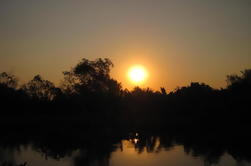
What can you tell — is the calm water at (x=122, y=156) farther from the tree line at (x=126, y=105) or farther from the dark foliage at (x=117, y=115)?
the tree line at (x=126, y=105)

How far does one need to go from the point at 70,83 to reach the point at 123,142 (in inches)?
1937

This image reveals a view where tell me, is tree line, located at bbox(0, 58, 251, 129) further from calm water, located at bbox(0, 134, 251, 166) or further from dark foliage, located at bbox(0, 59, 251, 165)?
calm water, located at bbox(0, 134, 251, 166)

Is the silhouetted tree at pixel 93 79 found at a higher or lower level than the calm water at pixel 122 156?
higher

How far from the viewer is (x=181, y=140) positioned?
149 ft

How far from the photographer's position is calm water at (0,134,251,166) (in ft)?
102

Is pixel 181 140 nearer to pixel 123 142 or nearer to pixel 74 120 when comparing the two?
pixel 123 142

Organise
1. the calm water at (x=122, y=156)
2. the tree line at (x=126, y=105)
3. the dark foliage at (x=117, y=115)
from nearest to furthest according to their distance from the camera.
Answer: the calm water at (x=122, y=156) → the dark foliage at (x=117, y=115) → the tree line at (x=126, y=105)

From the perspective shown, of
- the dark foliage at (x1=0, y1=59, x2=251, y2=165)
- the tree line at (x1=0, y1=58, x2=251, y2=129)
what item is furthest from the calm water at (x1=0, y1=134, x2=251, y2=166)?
the tree line at (x1=0, y1=58, x2=251, y2=129)

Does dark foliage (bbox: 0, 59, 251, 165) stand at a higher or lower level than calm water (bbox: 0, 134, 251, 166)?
higher

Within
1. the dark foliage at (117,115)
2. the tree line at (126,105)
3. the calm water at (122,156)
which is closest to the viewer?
the calm water at (122,156)

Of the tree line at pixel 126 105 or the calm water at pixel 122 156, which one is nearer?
the calm water at pixel 122 156

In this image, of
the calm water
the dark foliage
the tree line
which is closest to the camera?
the calm water

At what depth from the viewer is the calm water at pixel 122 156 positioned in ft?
102

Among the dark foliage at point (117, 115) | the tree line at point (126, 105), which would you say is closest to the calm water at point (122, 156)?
the dark foliage at point (117, 115)
